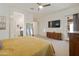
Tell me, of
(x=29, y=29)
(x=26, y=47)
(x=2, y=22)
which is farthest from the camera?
(x=29, y=29)

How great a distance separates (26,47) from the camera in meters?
1.69

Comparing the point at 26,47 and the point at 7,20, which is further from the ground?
the point at 7,20

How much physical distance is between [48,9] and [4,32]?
0.83 metres

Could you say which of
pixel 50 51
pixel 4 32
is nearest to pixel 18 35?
pixel 4 32

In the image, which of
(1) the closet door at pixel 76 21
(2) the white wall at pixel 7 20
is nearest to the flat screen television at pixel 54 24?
(1) the closet door at pixel 76 21

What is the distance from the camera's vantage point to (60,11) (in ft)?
6.46

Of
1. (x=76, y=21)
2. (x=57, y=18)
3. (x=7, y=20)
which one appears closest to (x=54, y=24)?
(x=57, y=18)

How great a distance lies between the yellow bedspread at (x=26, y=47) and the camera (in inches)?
61.6

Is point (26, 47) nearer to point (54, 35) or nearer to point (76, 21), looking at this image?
point (54, 35)

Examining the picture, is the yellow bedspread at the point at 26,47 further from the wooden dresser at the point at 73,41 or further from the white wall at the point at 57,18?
the wooden dresser at the point at 73,41

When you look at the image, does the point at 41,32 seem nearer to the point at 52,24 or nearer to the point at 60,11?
the point at 52,24

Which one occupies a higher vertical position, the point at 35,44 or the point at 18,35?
the point at 18,35

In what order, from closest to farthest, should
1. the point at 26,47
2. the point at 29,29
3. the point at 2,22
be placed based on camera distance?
the point at 26,47 → the point at 2,22 → the point at 29,29

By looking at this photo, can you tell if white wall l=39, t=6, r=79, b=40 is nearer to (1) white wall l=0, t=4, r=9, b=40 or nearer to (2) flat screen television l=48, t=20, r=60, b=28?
(2) flat screen television l=48, t=20, r=60, b=28
